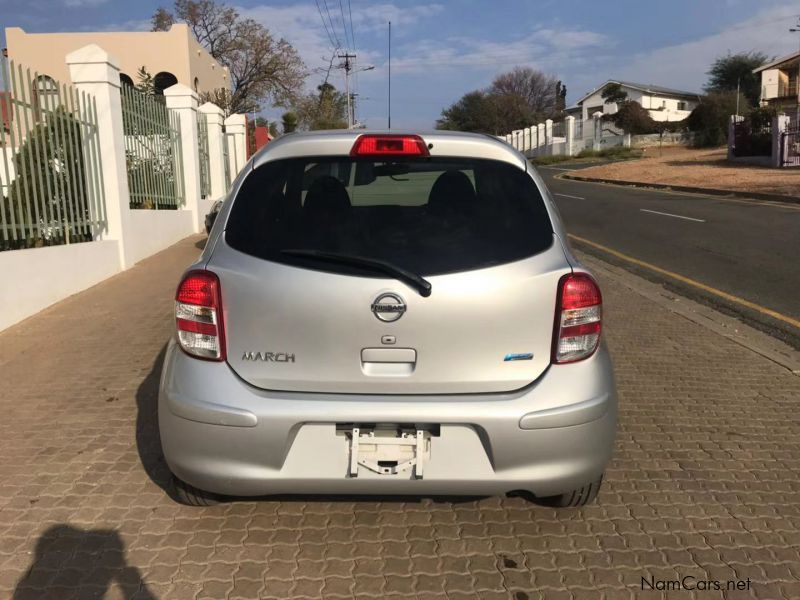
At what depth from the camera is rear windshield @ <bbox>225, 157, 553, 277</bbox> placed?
2.74m

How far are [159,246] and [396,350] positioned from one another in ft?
30.8

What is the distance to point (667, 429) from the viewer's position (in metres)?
4.16

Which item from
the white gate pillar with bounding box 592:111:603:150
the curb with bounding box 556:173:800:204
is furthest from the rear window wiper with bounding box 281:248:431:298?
the white gate pillar with bounding box 592:111:603:150

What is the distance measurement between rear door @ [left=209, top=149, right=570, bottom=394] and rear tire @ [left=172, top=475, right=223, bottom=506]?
0.73m

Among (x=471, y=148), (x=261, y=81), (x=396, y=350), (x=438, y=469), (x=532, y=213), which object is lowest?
(x=438, y=469)

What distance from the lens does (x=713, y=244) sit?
37.1 feet

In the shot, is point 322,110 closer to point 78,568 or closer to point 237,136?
point 237,136

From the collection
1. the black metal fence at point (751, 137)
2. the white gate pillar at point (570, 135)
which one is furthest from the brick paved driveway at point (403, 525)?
the white gate pillar at point (570, 135)

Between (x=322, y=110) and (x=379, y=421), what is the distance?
51326mm

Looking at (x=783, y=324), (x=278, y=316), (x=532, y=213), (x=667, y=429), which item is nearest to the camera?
(x=278, y=316)

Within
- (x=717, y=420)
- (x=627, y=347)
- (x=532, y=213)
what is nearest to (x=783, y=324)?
(x=627, y=347)

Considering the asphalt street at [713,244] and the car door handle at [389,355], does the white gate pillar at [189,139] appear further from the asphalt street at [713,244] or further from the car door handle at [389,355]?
the car door handle at [389,355]

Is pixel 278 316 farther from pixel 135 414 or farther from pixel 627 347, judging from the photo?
pixel 627 347

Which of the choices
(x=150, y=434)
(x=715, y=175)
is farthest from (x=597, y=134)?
(x=150, y=434)
